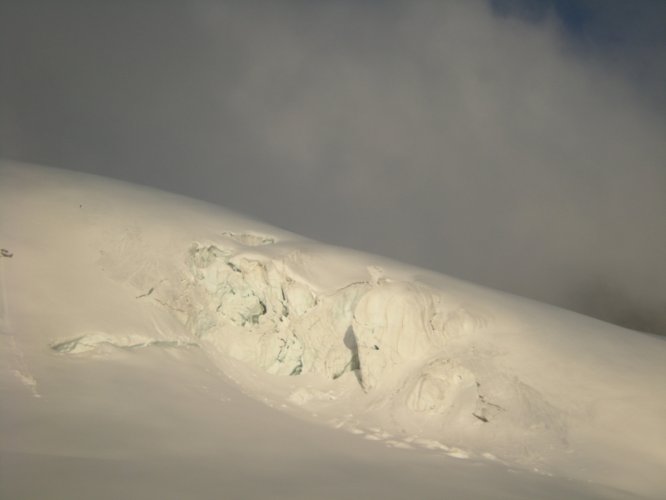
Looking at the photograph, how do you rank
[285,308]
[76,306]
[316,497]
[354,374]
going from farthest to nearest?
[285,308], [354,374], [76,306], [316,497]

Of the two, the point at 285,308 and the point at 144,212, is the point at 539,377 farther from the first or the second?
the point at 144,212

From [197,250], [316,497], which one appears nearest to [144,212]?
[197,250]

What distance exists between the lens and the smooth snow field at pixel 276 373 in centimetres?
683

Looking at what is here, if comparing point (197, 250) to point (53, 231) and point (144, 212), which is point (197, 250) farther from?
point (53, 231)

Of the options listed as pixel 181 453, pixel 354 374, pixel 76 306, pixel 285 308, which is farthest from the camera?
pixel 285 308

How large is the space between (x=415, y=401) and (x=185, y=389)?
478 centimetres

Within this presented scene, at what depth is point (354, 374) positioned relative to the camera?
12219 millimetres

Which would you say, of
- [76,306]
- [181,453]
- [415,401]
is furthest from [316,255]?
[181,453]

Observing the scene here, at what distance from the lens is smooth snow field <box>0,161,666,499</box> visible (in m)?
6.83

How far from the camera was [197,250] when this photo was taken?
1361cm

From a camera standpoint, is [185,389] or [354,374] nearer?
[185,389]

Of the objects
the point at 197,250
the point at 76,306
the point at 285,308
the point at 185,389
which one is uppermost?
the point at 197,250

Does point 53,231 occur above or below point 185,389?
above

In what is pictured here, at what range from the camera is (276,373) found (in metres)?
12.1
